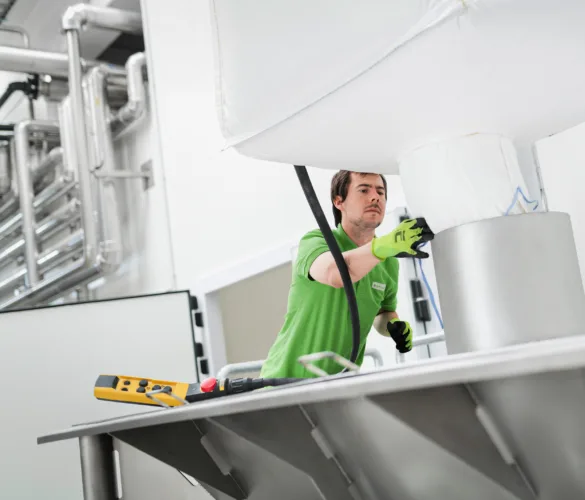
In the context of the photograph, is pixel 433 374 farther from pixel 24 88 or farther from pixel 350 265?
pixel 24 88

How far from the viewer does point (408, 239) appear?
1.06 m

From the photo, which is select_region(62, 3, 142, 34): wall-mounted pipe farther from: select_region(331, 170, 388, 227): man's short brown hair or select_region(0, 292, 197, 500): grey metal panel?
select_region(331, 170, 388, 227): man's short brown hair

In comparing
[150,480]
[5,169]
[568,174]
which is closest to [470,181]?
[150,480]

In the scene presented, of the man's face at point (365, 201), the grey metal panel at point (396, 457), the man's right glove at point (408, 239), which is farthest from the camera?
the man's face at point (365, 201)

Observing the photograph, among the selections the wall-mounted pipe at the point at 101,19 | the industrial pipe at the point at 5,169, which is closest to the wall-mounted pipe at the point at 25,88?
the industrial pipe at the point at 5,169

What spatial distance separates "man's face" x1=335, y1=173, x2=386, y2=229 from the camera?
65.2 inches

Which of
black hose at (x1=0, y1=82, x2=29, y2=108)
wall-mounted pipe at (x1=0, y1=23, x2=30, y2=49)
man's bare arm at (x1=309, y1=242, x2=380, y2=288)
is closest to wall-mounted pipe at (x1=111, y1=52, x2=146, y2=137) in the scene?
black hose at (x1=0, y1=82, x2=29, y2=108)

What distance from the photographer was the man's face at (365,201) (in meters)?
1.66

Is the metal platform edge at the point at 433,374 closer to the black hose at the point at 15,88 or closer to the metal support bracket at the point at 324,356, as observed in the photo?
the metal support bracket at the point at 324,356

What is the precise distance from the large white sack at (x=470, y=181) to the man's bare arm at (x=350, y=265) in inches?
12.0

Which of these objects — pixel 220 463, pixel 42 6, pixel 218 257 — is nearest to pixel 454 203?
pixel 220 463

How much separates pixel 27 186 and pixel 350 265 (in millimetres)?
3454

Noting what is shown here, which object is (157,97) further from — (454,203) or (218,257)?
(454,203)

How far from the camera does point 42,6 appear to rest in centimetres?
464
